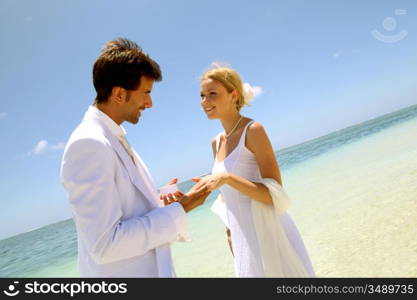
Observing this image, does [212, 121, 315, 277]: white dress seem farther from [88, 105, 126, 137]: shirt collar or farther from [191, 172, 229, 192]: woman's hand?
[88, 105, 126, 137]: shirt collar

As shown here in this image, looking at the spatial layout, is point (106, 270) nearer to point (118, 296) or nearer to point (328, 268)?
point (118, 296)

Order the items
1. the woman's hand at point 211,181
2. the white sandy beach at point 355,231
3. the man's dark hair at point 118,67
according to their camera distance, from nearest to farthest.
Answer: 1. the man's dark hair at point 118,67
2. the woman's hand at point 211,181
3. the white sandy beach at point 355,231

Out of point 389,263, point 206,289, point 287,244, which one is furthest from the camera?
point 389,263

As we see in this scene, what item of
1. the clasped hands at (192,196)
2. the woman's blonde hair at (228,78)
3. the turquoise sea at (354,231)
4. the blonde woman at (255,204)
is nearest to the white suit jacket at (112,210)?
the clasped hands at (192,196)

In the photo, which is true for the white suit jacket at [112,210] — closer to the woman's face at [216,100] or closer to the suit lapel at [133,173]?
the suit lapel at [133,173]

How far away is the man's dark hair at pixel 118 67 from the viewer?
1989 mm

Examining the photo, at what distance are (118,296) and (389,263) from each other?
176 inches

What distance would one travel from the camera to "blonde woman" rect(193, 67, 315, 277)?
295 centimetres

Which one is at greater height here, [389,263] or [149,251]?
[149,251]

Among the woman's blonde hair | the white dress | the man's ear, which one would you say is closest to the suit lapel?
the man's ear

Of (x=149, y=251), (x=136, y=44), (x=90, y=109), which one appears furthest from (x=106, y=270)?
(x=136, y=44)

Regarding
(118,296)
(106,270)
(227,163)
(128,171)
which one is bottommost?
(118,296)

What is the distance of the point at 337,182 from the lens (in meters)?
12.7

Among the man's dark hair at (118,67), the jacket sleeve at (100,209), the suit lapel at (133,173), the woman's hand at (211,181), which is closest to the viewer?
the jacket sleeve at (100,209)
